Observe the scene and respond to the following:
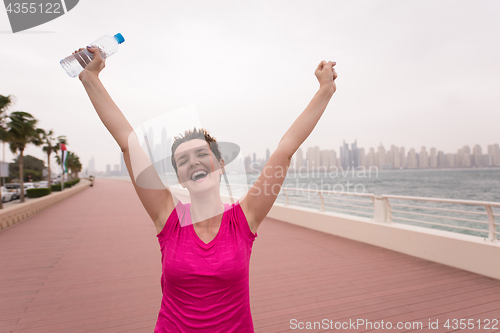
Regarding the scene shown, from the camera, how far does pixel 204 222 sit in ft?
4.13

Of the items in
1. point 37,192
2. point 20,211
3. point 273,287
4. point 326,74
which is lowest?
point 273,287

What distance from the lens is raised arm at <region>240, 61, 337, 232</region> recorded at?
47.4 inches

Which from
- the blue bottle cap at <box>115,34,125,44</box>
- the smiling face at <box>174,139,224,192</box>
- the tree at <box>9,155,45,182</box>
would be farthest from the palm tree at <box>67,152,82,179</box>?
the smiling face at <box>174,139,224,192</box>

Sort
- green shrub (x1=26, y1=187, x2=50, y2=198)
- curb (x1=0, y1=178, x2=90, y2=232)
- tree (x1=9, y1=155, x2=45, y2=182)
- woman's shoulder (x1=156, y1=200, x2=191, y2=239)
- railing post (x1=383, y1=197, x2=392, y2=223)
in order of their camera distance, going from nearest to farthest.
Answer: woman's shoulder (x1=156, y1=200, x2=191, y2=239) < railing post (x1=383, y1=197, x2=392, y2=223) < curb (x1=0, y1=178, x2=90, y2=232) < green shrub (x1=26, y1=187, x2=50, y2=198) < tree (x1=9, y1=155, x2=45, y2=182)

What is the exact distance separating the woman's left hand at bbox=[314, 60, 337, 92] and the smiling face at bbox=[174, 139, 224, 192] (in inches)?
22.0

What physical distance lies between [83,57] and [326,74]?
97 centimetres

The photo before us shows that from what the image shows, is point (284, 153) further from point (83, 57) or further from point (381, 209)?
point (381, 209)

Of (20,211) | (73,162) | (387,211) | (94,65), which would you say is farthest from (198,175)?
(73,162)

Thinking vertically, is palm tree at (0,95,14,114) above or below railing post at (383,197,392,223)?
above

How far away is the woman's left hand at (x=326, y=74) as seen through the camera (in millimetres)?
1249

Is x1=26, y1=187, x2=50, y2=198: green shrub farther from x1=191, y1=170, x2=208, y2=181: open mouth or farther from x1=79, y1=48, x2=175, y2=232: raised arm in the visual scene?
x1=191, y1=170, x2=208, y2=181: open mouth

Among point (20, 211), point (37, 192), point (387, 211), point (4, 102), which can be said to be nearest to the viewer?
point (387, 211)

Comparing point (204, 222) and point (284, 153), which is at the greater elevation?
point (284, 153)

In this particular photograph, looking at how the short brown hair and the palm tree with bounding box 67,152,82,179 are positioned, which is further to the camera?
the palm tree with bounding box 67,152,82,179
